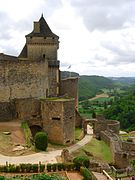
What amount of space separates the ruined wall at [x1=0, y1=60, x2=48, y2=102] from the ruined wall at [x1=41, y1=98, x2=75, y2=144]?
9.96 feet

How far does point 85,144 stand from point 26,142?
7347 mm

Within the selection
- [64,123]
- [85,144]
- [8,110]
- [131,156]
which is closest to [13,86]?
[8,110]

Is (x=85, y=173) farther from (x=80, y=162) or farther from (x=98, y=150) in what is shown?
(x=98, y=150)

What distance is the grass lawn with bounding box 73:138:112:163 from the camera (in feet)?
111

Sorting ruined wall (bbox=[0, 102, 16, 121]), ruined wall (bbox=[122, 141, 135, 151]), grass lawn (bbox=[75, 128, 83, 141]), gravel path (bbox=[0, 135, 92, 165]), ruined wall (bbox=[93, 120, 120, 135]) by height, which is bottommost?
ruined wall (bbox=[122, 141, 135, 151])

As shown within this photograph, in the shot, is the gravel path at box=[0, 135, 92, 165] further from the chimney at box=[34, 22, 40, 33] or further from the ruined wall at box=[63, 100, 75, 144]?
the chimney at box=[34, 22, 40, 33]

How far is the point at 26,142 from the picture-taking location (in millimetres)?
32094

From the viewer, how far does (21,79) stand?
1506 inches

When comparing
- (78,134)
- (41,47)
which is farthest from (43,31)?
(78,134)

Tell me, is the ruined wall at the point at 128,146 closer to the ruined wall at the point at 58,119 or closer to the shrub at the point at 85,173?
the ruined wall at the point at 58,119

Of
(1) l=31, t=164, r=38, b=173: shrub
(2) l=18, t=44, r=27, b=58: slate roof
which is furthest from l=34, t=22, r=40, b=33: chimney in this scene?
(1) l=31, t=164, r=38, b=173: shrub

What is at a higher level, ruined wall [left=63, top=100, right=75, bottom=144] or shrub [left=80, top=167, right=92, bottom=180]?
ruined wall [left=63, top=100, right=75, bottom=144]

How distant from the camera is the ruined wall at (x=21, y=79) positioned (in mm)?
36688

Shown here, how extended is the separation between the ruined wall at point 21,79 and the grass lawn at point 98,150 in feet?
26.0
